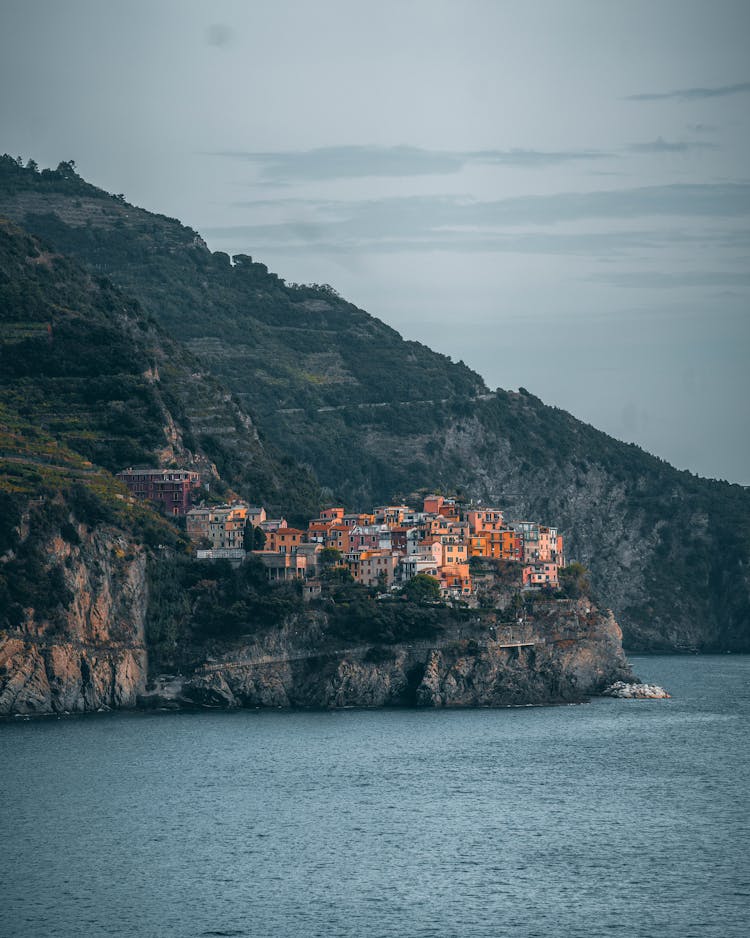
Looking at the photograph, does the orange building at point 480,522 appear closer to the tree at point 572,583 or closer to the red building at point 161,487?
the tree at point 572,583

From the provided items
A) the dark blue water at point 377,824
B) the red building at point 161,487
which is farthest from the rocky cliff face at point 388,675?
the red building at point 161,487

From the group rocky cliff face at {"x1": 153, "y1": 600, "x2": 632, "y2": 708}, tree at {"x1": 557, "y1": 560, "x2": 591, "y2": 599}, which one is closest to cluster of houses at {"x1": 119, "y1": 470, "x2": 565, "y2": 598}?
tree at {"x1": 557, "y1": 560, "x2": 591, "y2": 599}

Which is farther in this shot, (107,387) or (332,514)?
(332,514)

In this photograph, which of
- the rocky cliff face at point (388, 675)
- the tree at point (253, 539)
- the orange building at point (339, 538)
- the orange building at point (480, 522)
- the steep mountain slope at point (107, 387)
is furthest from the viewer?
the orange building at point (480, 522)

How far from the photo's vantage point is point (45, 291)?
584 feet

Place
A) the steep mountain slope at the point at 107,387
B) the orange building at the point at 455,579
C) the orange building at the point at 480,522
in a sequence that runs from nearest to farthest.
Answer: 1. the orange building at the point at 455,579
2. the steep mountain slope at the point at 107,387
3. the orange building at the point at 480,522

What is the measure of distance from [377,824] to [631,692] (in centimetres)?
5456

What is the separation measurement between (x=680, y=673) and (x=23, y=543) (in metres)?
72.9

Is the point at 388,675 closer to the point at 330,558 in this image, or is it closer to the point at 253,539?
the point at 330,558

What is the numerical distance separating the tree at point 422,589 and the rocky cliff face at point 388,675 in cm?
482

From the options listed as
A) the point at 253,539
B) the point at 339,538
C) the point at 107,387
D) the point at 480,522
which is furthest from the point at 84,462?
the point at 480,522

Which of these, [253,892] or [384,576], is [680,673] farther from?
[253,892]

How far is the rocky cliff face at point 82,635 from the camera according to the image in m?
122

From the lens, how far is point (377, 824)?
94.6m
